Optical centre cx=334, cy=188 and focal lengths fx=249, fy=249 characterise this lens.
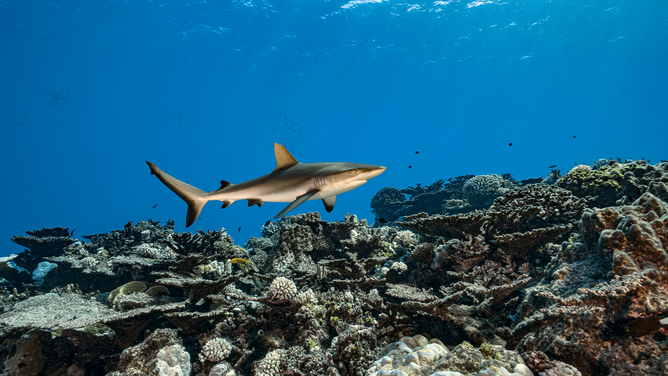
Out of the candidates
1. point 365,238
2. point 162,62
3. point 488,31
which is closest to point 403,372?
point 365,238

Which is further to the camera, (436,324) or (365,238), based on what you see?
(365,238)

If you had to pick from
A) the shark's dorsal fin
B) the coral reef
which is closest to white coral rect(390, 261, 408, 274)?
the coral reef

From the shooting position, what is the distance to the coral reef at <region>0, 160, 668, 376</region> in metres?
2.26

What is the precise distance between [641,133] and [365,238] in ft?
765

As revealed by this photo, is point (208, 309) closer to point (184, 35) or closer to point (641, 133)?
point (184, 35)

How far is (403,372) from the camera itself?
2271 mm

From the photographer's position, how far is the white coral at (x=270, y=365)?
11.3 feet

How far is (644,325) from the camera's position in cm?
204

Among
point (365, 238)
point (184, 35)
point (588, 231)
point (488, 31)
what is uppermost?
point (184, 35)

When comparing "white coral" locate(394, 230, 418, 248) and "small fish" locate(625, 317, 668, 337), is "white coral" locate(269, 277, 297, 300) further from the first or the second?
"small fish" locate(625, 317, 668, 337)

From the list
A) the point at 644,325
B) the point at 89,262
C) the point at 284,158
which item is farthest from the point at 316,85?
the point at 644,325

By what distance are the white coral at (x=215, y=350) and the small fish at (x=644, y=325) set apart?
476 cm

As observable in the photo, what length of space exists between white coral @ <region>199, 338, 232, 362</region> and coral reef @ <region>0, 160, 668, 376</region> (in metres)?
0.02

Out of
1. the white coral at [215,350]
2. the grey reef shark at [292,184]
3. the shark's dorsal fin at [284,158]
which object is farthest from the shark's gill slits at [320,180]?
the white coral at [215,350]
